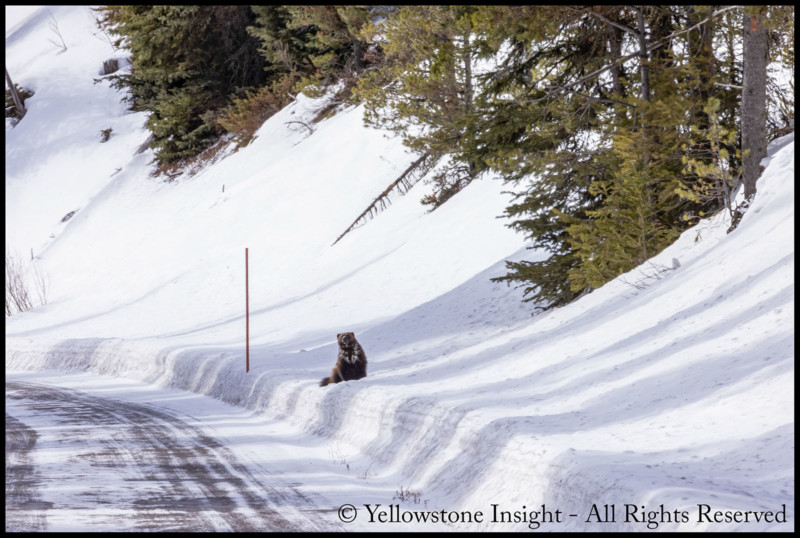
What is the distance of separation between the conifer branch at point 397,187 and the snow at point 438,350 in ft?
1.41

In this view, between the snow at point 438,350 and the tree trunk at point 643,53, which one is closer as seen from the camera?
the snow at point 438,350

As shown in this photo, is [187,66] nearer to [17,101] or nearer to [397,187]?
[397,187]

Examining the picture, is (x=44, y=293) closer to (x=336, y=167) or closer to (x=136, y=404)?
(x=336, y=167)

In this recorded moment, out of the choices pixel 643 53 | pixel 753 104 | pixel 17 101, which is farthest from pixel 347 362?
pixel 17 101

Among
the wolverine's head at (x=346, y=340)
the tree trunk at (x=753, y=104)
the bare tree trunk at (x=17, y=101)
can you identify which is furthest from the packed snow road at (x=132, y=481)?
the bare tree trunk at (x=17, y=101)

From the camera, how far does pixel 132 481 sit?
7117mm

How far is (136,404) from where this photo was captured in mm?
12477

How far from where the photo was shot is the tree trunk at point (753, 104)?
11.4 m

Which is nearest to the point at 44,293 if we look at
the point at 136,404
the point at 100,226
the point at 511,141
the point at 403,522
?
the point at 100,226

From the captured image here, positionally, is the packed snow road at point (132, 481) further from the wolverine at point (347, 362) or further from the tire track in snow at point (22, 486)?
the wolverine at point (347, 362)

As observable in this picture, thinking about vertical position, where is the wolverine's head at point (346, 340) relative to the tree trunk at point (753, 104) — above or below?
below

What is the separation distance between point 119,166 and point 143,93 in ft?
14.3

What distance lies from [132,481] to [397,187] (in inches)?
845

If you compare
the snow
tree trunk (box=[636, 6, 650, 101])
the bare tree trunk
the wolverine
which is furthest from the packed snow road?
the bare tree trunk
